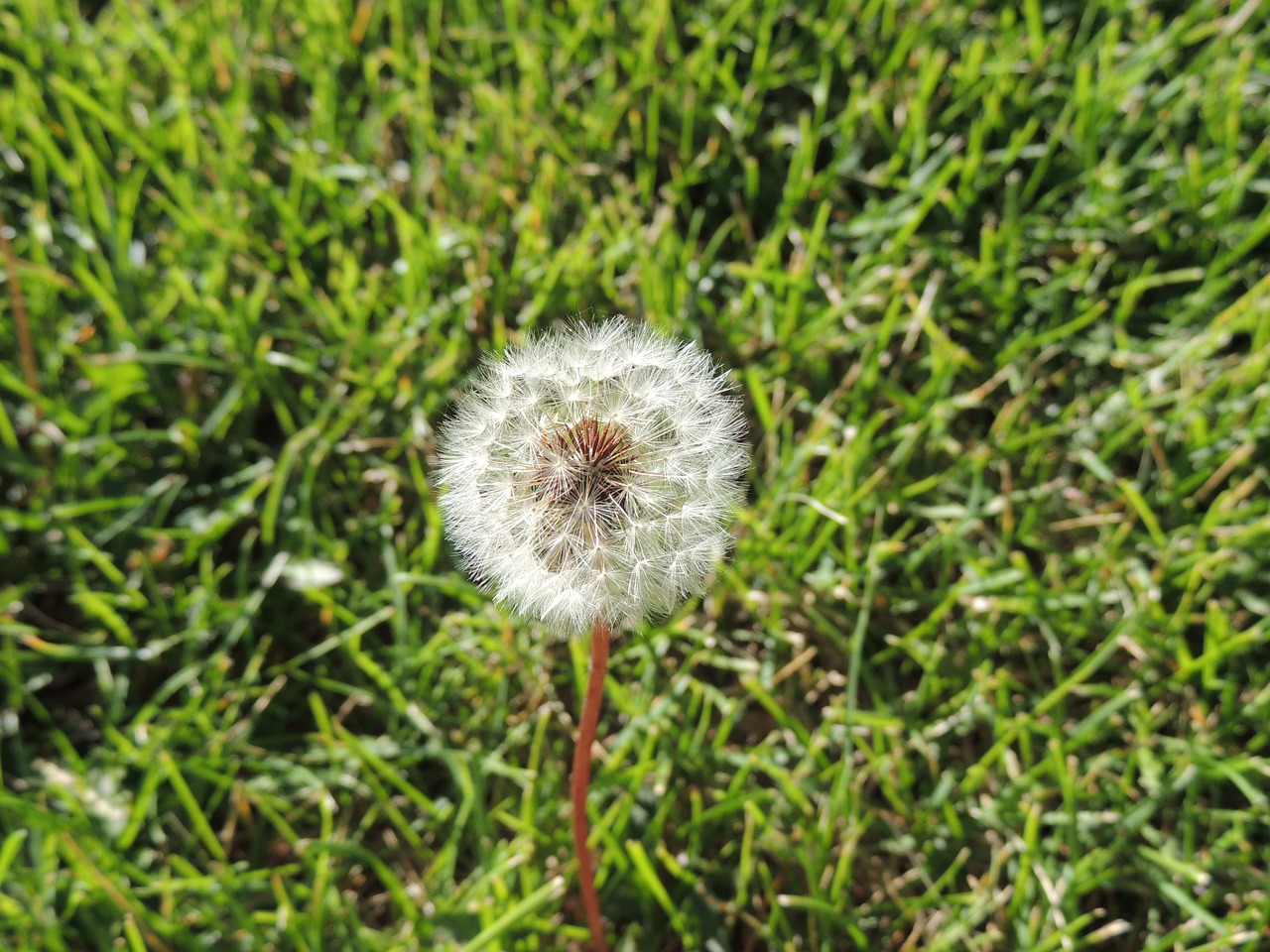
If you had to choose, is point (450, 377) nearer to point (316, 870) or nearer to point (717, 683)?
point (717, 683)

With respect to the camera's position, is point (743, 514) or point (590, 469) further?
point (743, 514)

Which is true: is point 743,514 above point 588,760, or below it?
above

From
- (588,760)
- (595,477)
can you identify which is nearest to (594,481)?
(595,477)

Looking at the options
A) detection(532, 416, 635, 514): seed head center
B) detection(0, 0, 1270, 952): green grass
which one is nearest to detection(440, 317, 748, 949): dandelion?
detection(532, 416, 635, 514): seed head center

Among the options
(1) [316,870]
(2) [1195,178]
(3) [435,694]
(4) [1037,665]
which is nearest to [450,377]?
(3) [435,694]

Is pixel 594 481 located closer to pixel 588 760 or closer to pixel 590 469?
pixel 590 469

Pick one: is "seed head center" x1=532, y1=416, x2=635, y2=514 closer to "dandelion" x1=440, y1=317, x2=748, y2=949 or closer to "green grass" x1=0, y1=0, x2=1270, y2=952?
"dandelion" x1=440, y1=317, x2=748, y2=949
